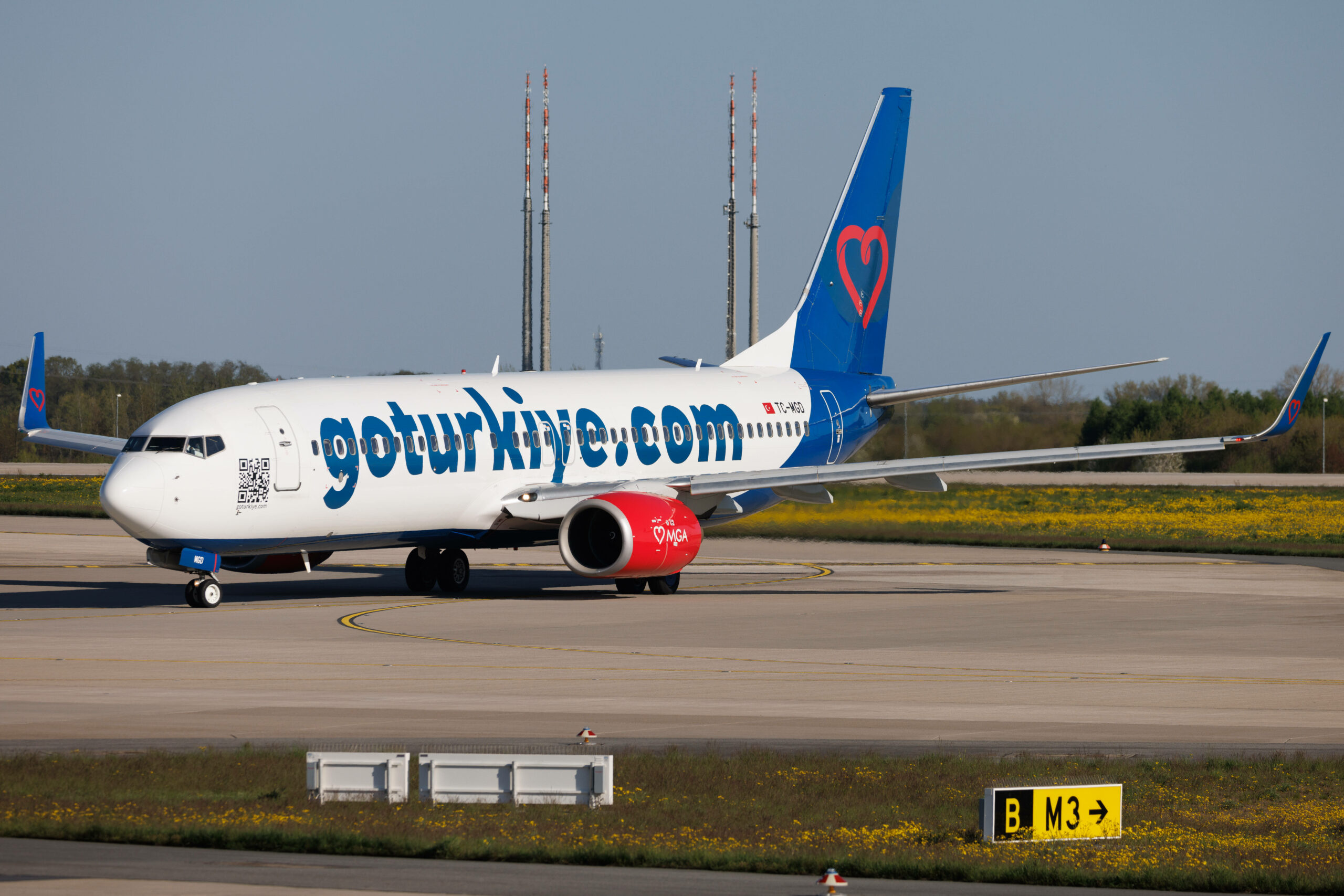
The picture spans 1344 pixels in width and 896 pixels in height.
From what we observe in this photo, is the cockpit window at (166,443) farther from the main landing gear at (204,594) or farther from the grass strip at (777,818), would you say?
the grass strip at (777,818)

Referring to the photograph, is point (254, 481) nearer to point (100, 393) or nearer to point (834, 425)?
point (834, 425)

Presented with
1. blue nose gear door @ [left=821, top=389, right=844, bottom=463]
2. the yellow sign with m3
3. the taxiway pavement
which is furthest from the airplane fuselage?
the yellow sign with m3

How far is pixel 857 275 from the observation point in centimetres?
4850

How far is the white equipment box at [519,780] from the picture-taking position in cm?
1562

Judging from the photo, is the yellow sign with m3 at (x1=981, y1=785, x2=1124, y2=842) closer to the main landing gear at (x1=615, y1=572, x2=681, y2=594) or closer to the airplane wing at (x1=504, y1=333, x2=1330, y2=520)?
the airplane wing at (x1=504, y1=333, x2=1330, y2=520)

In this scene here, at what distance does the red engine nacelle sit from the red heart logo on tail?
13.0m

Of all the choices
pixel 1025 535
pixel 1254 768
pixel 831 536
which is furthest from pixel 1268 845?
pixel 1025 535

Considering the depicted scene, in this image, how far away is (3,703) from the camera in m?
21.9

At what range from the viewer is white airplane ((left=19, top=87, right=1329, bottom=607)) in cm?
3350

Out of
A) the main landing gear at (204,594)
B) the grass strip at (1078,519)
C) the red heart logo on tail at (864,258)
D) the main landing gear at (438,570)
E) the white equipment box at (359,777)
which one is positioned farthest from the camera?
the grass strip at (1078,519)

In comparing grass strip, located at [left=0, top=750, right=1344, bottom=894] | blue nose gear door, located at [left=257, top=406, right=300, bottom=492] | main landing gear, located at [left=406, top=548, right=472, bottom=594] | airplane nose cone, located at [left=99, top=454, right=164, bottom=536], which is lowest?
grass strip, located at [left=0, top=750, right=1344, bottom=894]

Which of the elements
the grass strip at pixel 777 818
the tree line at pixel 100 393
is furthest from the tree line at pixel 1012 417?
the grass strip at pixel 777 818

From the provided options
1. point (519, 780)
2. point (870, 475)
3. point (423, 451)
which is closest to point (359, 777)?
point (519, 780)

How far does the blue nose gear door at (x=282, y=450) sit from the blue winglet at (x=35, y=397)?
1228 cm
